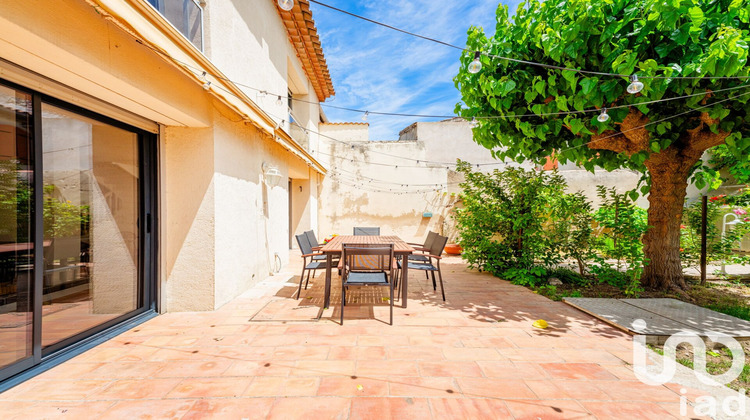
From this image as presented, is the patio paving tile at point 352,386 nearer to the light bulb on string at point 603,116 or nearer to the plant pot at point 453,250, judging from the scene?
the light bulb on string at point 603,116

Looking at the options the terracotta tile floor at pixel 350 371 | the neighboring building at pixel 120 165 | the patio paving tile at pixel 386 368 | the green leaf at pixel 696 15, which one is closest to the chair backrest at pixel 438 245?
the terracotta tile floor at pixel 350 371

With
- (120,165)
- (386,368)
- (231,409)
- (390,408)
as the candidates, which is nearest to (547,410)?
(390,408)

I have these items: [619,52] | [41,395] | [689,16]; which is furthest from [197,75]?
[689,16]

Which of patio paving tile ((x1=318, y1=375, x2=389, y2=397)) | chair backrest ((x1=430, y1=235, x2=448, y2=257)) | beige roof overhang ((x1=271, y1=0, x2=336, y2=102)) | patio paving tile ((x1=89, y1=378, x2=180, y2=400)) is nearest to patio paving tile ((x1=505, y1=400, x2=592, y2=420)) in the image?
patio paving tile ((x1=318, y1=375, x2=389, y2=397))

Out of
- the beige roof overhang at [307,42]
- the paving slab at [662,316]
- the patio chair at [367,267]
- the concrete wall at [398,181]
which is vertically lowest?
the paving slab at [662,316]

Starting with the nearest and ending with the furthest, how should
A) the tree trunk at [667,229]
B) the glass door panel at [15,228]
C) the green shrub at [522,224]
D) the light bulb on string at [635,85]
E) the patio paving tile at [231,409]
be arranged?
the patio paving tile at [231,409], the glass door panel at [15,228], the light bulb on string at [635,85], the tree trunk at [667,229], the green shrub at [522,224]

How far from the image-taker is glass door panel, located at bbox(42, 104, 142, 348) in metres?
2.49

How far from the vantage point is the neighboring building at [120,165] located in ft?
6.86

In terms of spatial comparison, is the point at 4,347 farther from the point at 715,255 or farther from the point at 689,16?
the point at 715,255

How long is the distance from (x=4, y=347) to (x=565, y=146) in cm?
647

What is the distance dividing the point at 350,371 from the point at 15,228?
272cm

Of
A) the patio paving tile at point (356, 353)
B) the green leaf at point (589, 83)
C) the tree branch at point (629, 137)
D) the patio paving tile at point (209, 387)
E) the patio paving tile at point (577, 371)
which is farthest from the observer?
the tree branch at point (629, 137)

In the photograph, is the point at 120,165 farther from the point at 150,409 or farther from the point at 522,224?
the point at 522,224

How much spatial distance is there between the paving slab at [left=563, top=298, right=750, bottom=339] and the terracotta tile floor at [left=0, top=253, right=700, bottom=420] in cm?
28
